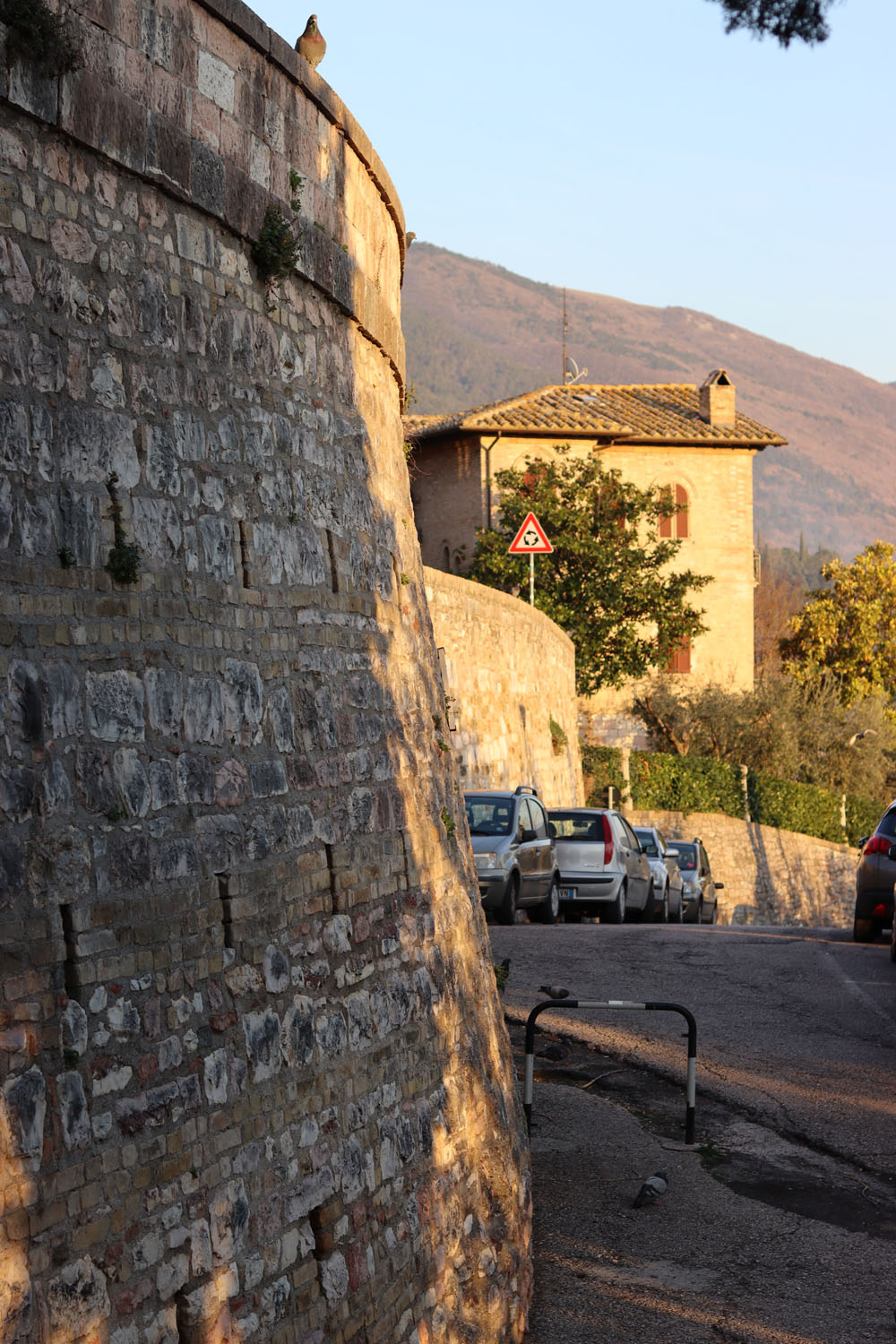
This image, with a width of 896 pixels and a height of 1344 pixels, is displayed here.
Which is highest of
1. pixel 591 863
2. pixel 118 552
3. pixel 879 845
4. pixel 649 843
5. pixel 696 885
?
pixel 118 552

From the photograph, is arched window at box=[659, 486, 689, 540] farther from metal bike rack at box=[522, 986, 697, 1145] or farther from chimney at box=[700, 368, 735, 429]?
metal bike rack at box=[522, 986, 697, 1145]

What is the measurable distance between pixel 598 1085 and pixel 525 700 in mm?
17759

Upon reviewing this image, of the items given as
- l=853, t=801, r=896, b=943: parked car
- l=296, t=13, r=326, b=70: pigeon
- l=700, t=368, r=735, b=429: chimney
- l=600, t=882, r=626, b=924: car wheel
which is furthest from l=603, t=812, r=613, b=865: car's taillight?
l=700, t=368, r=735, b=429: chimney

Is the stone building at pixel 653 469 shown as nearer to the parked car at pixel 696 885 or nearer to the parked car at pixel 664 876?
the parked car at pixel 696 885

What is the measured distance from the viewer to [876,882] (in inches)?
733

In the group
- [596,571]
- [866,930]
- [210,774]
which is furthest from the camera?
[596,571]

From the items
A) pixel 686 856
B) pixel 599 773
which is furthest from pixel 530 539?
pixel 686 856

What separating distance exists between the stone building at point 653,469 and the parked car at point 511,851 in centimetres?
2449

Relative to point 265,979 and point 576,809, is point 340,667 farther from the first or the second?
point 576,809

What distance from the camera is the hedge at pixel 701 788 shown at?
3684cm

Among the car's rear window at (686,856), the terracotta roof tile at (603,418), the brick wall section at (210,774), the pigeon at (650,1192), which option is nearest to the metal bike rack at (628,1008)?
the pigeon at (650,1192)

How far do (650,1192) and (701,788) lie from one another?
29083 millimetres

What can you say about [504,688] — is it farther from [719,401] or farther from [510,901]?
[719,401]

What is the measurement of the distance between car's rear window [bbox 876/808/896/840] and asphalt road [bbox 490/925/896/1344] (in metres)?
2.12
